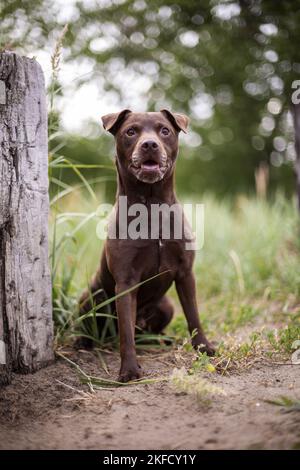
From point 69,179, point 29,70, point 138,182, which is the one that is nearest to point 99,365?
point 138,182

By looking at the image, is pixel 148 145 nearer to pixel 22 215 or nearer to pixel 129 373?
pixel 22 215

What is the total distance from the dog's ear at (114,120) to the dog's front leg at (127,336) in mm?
993

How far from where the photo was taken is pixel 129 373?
9.60ft

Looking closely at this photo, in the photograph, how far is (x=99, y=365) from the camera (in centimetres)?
329

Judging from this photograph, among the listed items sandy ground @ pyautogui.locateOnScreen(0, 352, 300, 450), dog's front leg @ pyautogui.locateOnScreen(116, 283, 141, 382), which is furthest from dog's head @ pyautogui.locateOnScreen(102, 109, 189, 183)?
sandy ground @ pyautogui.locateOnScreen(0, 352, 300, 450)

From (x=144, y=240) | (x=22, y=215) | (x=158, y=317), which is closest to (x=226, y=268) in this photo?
(x=158, y=317)

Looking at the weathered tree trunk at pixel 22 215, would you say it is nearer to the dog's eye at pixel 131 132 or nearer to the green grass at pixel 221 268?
the green grass at pixel 221 268

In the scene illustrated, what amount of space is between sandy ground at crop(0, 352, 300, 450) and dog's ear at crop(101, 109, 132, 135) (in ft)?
5.05

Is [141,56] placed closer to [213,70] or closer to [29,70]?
[213,70]

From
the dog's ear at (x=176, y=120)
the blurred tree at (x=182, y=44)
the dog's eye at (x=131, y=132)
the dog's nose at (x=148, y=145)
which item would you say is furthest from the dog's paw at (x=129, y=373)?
the blurred tree at (x=182, y=44)

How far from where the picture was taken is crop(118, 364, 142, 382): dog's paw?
2.90 m

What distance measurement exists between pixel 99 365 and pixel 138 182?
122cm

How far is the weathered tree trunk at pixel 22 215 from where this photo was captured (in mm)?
2846

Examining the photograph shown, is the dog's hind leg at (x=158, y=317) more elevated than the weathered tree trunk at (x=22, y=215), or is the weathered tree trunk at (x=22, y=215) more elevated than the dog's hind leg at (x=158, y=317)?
the weathered tree trunk at (x=22, y=215)
